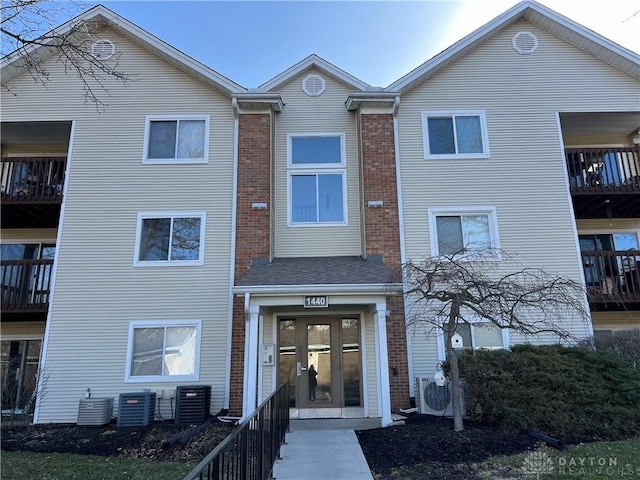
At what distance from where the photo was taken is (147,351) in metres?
10.2

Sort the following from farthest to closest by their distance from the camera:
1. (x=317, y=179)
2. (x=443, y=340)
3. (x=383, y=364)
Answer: (x=317, y=179) < (x=443, y=340) < (x=383, y=364)

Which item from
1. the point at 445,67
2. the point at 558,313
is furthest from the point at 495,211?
the point at 445,67

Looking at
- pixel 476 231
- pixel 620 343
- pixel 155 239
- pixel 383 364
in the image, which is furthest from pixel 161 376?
pixel 620 343

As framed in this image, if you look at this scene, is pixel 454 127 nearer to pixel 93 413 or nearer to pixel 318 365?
pixel 318 365

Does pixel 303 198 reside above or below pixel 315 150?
below

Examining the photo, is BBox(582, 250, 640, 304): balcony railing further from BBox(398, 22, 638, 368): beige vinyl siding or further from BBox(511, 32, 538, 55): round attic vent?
BBox(511, 32, 538, 55): round attic vent

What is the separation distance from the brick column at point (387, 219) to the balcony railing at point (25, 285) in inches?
332

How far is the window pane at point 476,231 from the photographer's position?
35.8ft

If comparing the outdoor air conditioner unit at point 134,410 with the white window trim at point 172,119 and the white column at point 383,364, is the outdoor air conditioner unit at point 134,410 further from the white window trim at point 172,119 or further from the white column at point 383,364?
the white window trim at point 172,119

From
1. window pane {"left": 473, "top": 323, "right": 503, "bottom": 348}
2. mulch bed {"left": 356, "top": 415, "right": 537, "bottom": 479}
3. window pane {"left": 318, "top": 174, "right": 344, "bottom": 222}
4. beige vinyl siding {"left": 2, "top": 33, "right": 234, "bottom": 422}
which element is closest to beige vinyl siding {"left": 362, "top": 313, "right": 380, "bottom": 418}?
mulch bed {"left": 356, "top": 415, "right": 537, "bottom": 479}

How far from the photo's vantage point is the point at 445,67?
12.1m

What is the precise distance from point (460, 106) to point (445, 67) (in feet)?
4.20

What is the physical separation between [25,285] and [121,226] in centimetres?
288

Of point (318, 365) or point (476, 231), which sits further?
point (476, 231)
